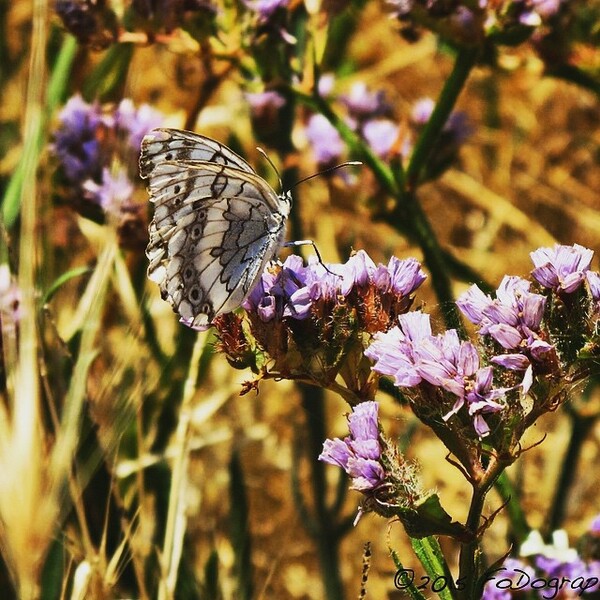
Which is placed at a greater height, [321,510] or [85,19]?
[85,19]

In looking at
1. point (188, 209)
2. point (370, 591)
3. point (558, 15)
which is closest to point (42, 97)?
point (188, 209)

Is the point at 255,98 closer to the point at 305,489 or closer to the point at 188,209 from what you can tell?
the point at 188,209

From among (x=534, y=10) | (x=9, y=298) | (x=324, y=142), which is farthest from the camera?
(x=324, y=142)

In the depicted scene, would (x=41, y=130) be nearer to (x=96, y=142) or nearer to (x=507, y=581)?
(x=96, y=142)

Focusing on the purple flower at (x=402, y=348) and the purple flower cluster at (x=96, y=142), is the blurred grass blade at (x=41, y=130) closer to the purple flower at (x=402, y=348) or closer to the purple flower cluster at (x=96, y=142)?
the purple flower cluster at (x=96, y=142)

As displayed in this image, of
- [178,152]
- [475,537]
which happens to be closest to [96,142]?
[178,152]

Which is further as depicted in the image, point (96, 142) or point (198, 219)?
point (96, 142)

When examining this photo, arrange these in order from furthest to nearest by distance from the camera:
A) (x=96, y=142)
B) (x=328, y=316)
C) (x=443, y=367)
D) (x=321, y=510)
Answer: (x=321, y=510), (x=96, y=142), (x=328, y=316), (x=443, y=367)

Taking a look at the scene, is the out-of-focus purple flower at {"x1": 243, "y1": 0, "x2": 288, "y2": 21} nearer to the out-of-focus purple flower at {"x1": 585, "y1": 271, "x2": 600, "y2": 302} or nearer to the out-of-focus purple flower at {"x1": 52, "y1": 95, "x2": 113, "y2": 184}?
the out-of-focus purple flower at {"x1": 52, "y1": 95, "x2": 113, "y2": 184}
